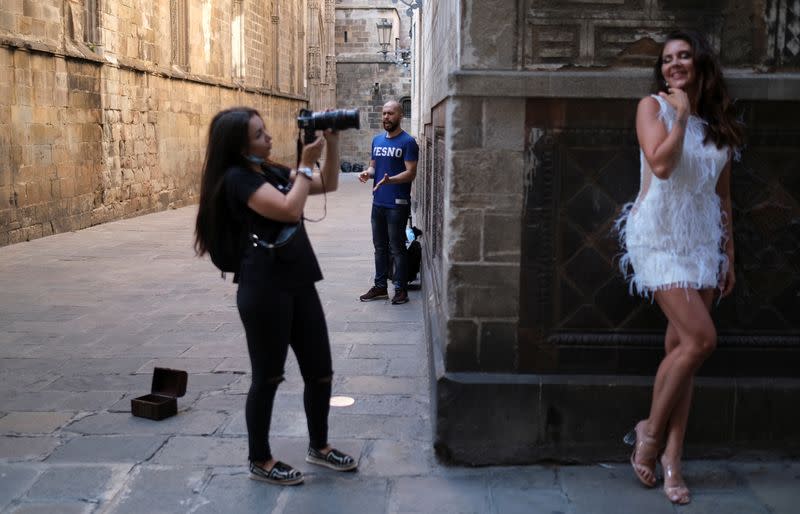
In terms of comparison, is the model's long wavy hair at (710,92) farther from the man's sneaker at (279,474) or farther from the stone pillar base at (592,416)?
the man's sneaker at (279,474)

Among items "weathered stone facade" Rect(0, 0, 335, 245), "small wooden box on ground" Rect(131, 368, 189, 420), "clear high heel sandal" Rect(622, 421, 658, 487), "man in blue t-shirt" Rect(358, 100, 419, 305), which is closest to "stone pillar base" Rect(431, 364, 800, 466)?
"clear high heel sandal" Rect(622, 421, 658, 487)

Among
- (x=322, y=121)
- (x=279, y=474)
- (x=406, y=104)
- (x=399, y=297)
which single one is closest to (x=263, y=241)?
(x=322, y=121)

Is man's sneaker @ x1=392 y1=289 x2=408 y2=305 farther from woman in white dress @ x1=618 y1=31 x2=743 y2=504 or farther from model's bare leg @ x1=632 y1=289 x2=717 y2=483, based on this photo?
woman in white dress @ x1=618 y1=31 x2=743 y2=504

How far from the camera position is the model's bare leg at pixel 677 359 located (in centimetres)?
396

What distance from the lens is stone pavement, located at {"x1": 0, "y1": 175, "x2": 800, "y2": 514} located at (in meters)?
Answer: 4.15

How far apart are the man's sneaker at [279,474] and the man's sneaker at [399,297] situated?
4.83m

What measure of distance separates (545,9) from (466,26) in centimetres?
36

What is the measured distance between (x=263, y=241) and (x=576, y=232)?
4.79ft

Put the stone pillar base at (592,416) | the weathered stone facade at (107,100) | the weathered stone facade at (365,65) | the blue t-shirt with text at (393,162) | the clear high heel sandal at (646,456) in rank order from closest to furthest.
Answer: the clear high heel sandal at (646,456) < the stone pillar base at (592,416) < the blue t-shirt with text at (393,162) < the weathered stone facade at (107,100) < the weathered stone facade at (365,65)

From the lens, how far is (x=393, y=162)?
8.92 m

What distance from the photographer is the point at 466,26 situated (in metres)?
4.46

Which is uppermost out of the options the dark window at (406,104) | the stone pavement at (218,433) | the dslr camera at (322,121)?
the dark window at (406,104)

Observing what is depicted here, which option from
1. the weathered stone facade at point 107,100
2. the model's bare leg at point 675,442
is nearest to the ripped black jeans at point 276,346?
the model's bare leg at point 675,442

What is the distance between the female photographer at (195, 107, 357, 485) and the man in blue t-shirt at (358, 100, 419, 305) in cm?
459
